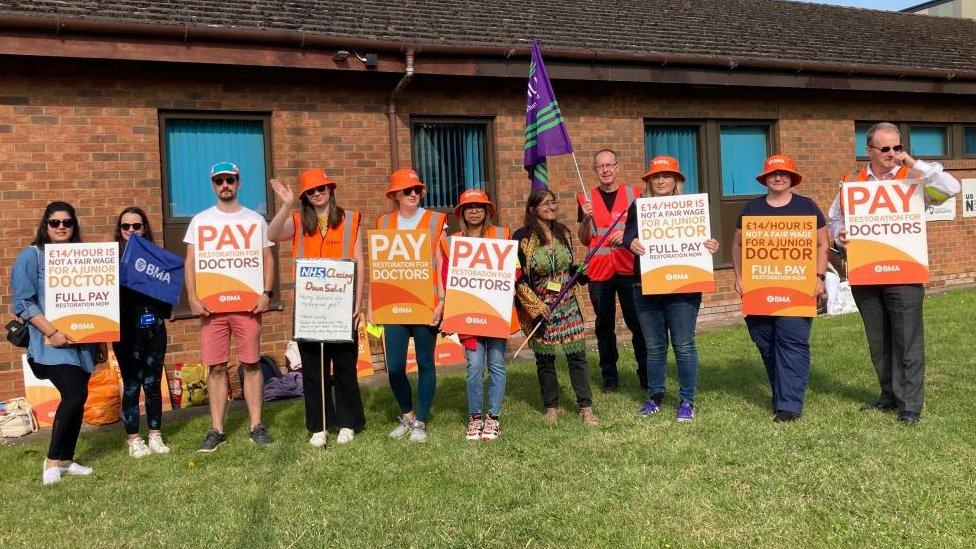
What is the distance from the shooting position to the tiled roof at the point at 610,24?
8096 mm

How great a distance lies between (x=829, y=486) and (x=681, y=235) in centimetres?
205

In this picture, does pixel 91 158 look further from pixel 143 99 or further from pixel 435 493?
pixel 435 493

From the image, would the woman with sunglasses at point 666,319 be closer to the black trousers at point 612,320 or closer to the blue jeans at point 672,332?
the blue jeans at point 672,332

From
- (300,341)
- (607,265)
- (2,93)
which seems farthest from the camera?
(2,93)

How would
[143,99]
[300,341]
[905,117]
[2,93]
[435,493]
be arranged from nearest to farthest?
[435,493], [300,341], [2,93], [143,99], [905,117]

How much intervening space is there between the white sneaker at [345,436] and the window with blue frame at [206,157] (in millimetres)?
3833

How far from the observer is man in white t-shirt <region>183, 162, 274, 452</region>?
531 centimetres

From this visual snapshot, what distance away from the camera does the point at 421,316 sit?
Result: 17.4 ft

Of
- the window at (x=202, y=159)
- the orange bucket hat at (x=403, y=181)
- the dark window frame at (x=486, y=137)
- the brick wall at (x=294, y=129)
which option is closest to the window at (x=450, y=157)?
the dark window frame at (x=486, y=137)

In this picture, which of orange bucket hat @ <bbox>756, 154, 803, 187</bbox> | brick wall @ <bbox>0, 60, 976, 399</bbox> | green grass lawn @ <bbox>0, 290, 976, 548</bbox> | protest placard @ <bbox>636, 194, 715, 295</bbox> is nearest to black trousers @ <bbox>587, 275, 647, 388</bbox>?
green grass lawn @ <bbox>0, 290, 976, 548</bbox>

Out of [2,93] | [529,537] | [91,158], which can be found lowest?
[529,537]

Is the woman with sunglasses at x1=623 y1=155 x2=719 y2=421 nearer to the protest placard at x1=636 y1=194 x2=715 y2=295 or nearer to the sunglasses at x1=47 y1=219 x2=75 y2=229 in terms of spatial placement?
the protest placard at x1=636 y1=194 x2=715 y2=295

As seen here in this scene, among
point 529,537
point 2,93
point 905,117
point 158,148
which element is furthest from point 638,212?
point 905,117

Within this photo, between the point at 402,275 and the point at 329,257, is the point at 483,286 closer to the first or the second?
the point at 402,275
